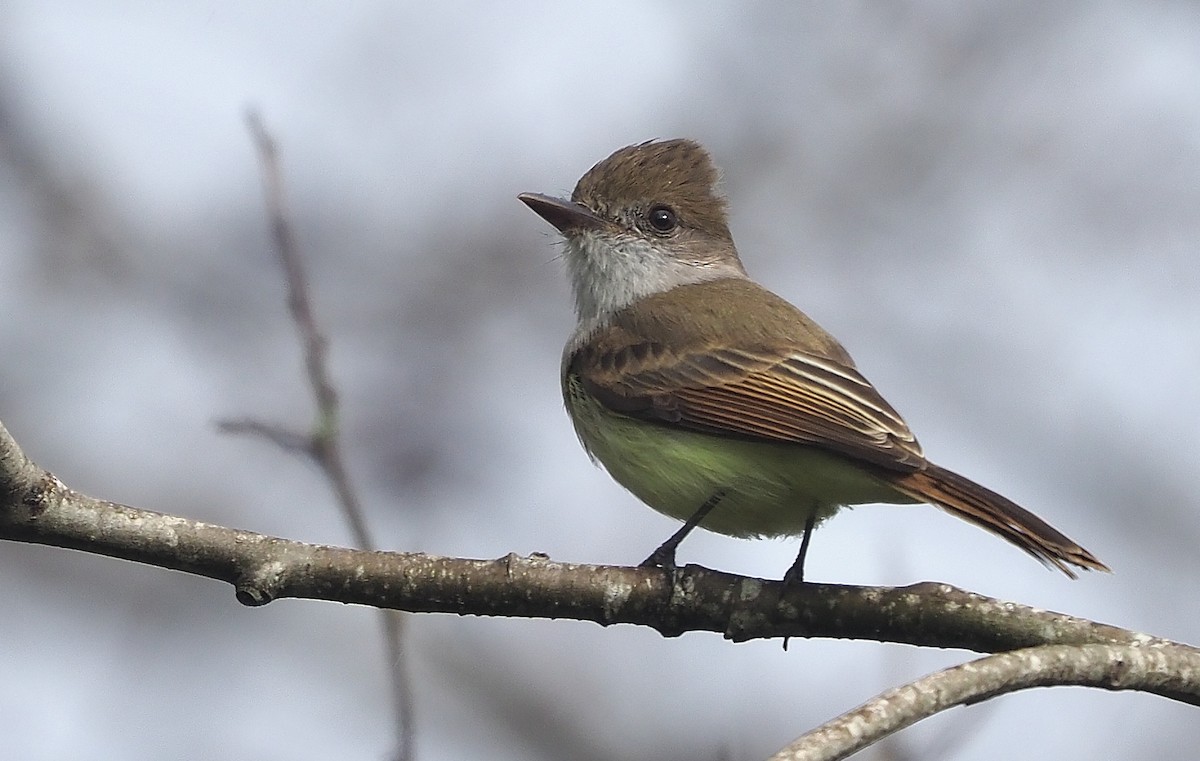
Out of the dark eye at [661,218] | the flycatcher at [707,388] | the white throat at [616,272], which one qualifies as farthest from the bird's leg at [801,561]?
the dark eye at [661,218]

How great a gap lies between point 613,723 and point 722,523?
4501 millimetres

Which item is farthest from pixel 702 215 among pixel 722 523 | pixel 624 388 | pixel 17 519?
pixel 17 519

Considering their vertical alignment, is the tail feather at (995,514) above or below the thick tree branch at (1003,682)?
above

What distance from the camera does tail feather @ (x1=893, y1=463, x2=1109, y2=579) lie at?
Answer: 371 cm

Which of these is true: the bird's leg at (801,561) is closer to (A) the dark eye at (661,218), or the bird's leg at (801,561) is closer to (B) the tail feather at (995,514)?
(B) the tail feather at (995,514)

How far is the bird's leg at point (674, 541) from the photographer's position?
3.94 metres

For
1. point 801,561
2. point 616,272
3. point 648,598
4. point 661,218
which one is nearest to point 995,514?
point 801,561

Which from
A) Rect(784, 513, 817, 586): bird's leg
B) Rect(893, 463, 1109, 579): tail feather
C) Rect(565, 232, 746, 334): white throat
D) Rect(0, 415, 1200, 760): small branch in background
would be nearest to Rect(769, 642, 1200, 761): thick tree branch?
Rect(0, 415, 1200, 760): small branch in background

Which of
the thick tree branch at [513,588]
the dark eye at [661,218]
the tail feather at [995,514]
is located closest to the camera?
the thick tree branch at [513,588]

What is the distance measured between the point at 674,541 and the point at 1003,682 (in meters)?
1.50

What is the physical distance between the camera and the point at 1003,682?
9.64 ft

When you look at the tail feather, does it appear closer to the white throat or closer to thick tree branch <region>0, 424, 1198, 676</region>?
thick tree branch <region>0, 424, 1198, 676</region>

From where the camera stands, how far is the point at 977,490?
155 inches

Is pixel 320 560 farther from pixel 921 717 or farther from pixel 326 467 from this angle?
pixel 921 717
